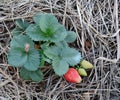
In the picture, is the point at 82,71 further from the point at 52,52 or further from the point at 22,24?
the point at 22,24

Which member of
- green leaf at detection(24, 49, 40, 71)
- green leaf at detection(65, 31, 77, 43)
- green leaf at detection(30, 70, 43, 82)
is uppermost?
green leaf at detection(65, 31, 77, 43)

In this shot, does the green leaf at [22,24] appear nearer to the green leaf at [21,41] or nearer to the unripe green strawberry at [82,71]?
the green leaf at [21,41]

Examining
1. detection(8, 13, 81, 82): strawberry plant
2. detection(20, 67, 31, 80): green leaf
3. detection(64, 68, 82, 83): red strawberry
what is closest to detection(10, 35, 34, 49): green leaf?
detection(8, 13, 81, 82): strawberry plant

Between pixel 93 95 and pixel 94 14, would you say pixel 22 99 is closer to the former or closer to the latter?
pixel 93 95

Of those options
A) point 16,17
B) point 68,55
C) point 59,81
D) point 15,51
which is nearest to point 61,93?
point 59,81

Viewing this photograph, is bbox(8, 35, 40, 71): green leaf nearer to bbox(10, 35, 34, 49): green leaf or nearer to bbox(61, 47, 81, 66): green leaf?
bbox(10, 35, 34, 49): green leaf

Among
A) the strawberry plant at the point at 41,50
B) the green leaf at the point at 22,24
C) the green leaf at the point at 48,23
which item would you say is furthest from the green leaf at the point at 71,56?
the green leaf at the point at 22,24
